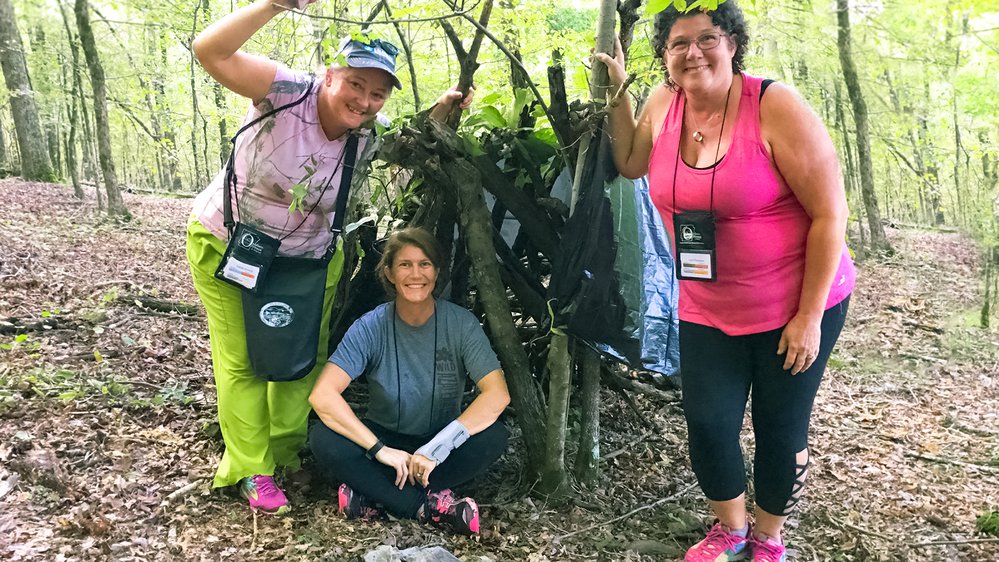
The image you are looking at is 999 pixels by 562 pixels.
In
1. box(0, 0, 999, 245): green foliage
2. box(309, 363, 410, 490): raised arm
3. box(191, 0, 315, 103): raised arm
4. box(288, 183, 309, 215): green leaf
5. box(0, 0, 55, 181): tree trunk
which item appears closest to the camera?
box(191, 0, 315, 103): raised arm

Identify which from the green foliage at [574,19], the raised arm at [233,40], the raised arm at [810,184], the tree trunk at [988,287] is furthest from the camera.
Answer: the green foliage at [574,19]

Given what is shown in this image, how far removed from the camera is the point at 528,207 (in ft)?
8.91

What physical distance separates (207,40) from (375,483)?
1.67 m

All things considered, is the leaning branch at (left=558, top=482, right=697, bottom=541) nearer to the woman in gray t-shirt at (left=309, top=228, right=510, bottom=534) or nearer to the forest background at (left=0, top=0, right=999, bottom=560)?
the forest background at (left=0, top=0, right=999, bottom=560)

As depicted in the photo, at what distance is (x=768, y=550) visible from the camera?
2.16m

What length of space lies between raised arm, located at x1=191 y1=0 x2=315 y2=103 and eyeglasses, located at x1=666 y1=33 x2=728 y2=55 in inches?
45.3

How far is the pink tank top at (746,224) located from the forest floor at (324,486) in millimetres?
1052

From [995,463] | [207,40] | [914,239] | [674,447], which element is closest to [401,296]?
[207,40]

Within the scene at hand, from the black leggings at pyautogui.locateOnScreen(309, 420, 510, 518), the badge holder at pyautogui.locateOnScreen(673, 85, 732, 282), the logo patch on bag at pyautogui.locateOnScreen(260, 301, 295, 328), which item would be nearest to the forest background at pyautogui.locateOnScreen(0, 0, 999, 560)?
the black leggings at pyautogui.locateOnScreen(309, 420, 510, 518)

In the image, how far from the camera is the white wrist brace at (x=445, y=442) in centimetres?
243

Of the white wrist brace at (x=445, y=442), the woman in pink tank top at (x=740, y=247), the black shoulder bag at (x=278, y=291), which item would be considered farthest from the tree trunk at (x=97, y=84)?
the woman in pink tank top at (x=740, y=247)

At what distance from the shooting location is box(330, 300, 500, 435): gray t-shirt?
2.58m

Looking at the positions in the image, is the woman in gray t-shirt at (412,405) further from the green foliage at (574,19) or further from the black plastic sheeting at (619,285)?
the green foliage at (574,19)

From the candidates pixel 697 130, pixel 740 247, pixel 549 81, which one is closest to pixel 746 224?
pixel 740 247
